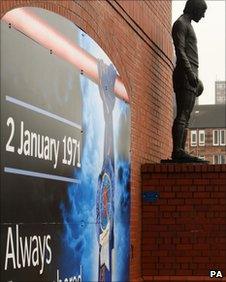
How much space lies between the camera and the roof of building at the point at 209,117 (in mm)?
80250

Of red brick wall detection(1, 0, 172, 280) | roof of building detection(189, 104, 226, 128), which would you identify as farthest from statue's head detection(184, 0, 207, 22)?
roof of building detection(189, 104, 226, 128)

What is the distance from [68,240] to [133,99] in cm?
268

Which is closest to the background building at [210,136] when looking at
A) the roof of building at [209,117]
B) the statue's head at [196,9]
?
the roof of building at [209,117]

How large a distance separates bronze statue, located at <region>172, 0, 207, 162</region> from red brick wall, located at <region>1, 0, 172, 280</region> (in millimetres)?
316

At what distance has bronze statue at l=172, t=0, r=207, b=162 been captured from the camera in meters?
8.77

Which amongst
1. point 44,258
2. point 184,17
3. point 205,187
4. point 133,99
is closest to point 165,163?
point 205,187

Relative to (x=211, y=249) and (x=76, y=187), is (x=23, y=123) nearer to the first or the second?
(x=76, y=187)

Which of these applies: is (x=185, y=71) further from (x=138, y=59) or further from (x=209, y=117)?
(x=209, y=117)

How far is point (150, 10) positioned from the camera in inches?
356

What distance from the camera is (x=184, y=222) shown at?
8.44 metres

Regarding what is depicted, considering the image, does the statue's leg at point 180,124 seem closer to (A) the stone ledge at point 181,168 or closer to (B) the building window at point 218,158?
(A) the stone ledge at point 181,168

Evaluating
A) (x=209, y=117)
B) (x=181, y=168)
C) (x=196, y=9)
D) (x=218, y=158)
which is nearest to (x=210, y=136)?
(x=209, y=117)

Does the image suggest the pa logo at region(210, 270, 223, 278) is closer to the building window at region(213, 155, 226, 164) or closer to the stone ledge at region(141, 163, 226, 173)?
the stone ledge at region(141, 163, 226, 173)

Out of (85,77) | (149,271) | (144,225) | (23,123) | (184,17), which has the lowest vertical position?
(149,271)
